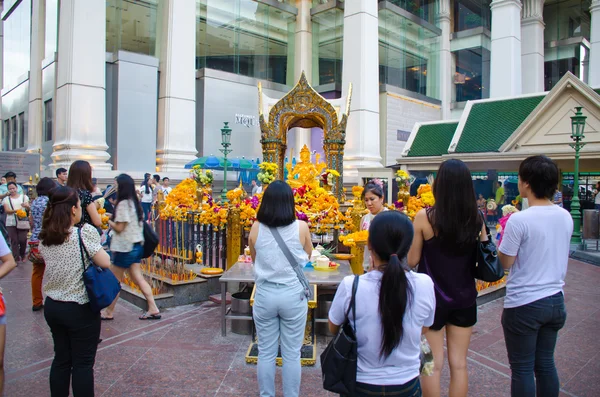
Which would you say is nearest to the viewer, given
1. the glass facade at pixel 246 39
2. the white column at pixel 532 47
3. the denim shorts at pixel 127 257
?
the denim shorts at pixel 127 257

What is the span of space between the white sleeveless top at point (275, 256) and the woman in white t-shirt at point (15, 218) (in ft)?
26.3

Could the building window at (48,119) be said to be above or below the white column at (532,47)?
below

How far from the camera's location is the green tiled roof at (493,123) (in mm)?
15782

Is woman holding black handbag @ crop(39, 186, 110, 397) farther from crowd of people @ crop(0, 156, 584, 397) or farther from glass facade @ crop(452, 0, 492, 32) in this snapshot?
glass facade @ crop(452, 0, 492, 32)

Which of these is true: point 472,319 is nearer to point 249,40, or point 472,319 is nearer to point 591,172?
point 591,172

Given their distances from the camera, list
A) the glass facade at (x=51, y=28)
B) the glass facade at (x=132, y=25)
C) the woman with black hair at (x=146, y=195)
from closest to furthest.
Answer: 1. the woman with black hair at (x=146, y=195)
2. the glass facade at (x=51, y=28)
3. the glass facade at (x=132, y=25)

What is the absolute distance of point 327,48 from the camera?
2491 cm

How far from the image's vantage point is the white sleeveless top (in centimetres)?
344

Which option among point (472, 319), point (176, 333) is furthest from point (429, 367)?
point (176, 333)

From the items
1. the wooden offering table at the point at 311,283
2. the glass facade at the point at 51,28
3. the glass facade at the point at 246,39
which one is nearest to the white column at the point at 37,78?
the glass facade at the point at 51,28

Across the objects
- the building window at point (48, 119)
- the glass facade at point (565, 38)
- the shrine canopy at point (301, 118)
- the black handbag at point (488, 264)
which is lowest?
the black handbag at point (488, 264)

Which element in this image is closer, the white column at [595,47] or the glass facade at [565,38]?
the white column at [595,47]

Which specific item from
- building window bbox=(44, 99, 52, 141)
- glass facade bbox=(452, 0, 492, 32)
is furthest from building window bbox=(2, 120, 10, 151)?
glass facade bbox=(452, 0, 492, 32)

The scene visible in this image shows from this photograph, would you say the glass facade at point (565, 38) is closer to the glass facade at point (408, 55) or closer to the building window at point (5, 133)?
the glass facade at point (408, 55)
